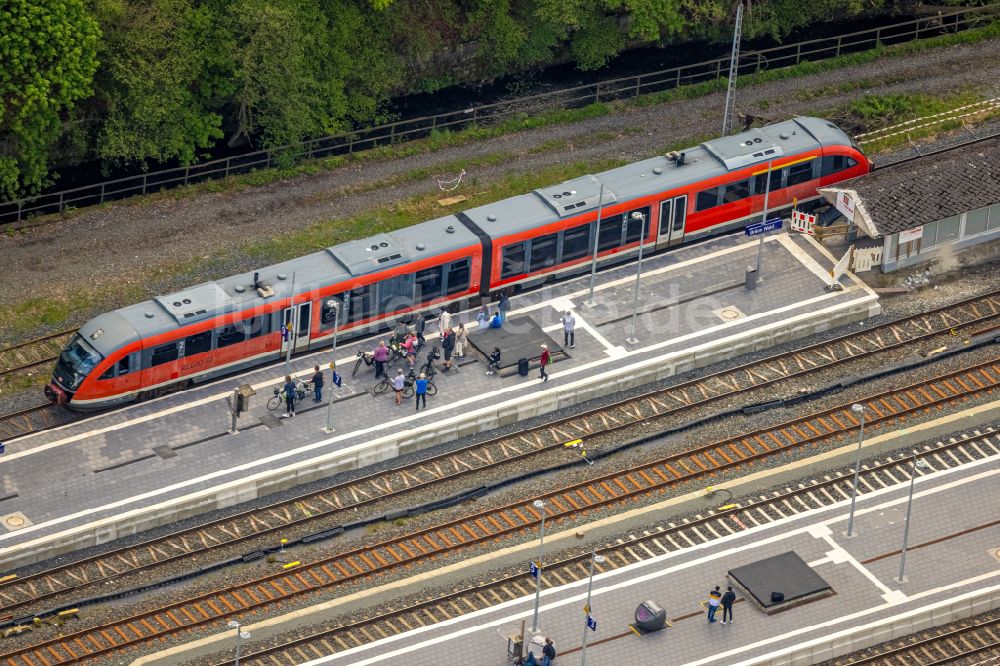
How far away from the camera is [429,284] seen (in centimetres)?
8100

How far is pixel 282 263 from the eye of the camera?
8000 cm

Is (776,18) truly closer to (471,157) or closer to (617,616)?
(471,157)

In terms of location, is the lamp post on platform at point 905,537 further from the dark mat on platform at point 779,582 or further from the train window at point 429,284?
the train window at point 429,284

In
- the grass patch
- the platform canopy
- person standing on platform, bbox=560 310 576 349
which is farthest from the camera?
the grass patch

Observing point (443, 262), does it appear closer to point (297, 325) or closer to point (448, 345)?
point (448, 345)

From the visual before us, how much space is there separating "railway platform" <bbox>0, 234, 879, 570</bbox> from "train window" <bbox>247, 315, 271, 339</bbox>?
1.89 meters

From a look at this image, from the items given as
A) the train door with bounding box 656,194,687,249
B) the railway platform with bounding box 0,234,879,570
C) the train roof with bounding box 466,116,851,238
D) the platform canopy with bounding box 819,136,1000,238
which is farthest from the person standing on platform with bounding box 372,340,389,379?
the platform canopy with bounding box 819,136,1000,238

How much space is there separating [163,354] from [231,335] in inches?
105

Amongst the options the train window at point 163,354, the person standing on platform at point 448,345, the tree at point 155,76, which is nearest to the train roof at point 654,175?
the person standing on platform at point 448,345

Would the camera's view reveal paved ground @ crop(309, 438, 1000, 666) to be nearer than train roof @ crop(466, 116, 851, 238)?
Yes

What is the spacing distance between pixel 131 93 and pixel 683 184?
2312 cm

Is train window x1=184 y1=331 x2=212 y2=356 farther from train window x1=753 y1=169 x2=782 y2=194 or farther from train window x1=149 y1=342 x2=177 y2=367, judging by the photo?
train window x1=753 y1=169 x2=782 y2=194

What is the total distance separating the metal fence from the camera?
89812 mm

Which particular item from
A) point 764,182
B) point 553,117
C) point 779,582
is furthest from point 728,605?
point 553,117
